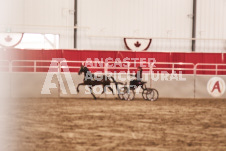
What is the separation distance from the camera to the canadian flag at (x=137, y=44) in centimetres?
2442

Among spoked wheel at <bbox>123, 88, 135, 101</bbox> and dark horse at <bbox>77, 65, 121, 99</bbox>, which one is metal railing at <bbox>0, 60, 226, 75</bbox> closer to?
dark horse at <bbox>77, 65, 121, 99</bbox>

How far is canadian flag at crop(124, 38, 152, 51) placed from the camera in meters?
24.4

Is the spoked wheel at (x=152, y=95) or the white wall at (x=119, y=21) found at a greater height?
the white wall at (x=119, y=21)

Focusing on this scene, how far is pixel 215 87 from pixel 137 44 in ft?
23.7

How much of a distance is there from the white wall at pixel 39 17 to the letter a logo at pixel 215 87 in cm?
936

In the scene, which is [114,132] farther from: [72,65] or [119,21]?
[119,21]

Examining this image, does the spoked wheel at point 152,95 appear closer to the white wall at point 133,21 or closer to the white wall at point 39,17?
A: the white wall at point 133,21

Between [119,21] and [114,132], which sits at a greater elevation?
[119,21]

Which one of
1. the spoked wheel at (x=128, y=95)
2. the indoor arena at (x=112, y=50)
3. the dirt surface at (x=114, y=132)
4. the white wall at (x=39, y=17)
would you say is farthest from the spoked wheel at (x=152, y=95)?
the white wall at (x=39, y=17)

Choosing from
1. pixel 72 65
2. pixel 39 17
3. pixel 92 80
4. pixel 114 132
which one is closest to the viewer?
pixel 114 132

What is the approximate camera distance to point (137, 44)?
24.5 meters

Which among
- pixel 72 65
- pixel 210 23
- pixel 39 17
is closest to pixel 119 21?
pixel 72 65

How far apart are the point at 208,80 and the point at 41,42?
35.2ft

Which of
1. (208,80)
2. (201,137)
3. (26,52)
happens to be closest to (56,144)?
(201,137)
